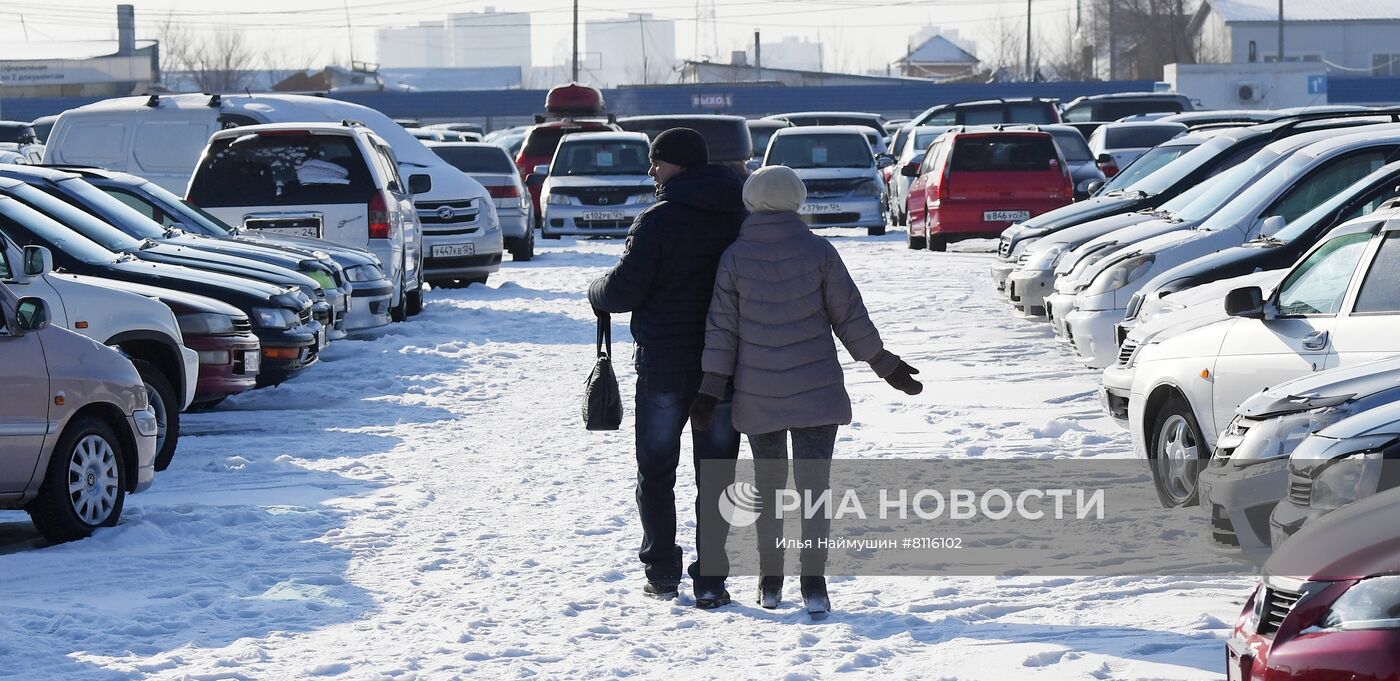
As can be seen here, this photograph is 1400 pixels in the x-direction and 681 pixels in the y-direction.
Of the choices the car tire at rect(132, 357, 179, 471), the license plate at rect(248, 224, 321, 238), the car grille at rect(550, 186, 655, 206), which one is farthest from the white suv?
the car grille at rect(550, 186, 655, 206)

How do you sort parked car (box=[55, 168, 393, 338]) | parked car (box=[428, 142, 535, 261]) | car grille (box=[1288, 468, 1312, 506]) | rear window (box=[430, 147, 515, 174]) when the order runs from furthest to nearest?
rear window (box=[430, 147, 515, 174]) → parked car (box=[428, 142, 535, 261]) → parked car (box=[55, 168, 393, 338]) → car grille (box=[1288, 468, 1312, 506])

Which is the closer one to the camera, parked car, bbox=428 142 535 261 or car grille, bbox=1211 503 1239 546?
car grille, bbox=1211 503 1239 546

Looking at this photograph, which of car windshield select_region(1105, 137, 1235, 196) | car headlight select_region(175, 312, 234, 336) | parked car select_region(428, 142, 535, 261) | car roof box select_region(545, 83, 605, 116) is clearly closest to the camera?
car headlight select_region(175, 312, 234, 336)

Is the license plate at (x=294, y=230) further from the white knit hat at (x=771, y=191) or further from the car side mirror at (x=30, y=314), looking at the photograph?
the white knit hat at (x=771, y=191)

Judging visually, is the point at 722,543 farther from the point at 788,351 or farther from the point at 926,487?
the point at 926,487

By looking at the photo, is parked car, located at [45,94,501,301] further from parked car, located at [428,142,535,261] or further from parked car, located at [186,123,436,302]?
parked car, located at [428,142,535,261]

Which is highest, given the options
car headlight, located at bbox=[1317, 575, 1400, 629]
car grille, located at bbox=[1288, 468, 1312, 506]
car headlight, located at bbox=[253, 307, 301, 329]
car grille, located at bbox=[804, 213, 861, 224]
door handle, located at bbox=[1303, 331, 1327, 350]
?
door handle, located at bbox=[1303, 331, 1327, 350]

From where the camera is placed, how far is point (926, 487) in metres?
9.21

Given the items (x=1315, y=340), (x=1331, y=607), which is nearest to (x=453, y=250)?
(x=1315, y=340)

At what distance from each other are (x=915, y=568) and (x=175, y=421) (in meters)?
4.58

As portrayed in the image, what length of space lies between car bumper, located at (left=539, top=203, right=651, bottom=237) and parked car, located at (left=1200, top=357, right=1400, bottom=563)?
21.3 m

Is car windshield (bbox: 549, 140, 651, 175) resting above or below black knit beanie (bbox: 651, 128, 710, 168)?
below

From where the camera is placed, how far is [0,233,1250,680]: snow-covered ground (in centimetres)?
617

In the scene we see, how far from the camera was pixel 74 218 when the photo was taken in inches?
489
